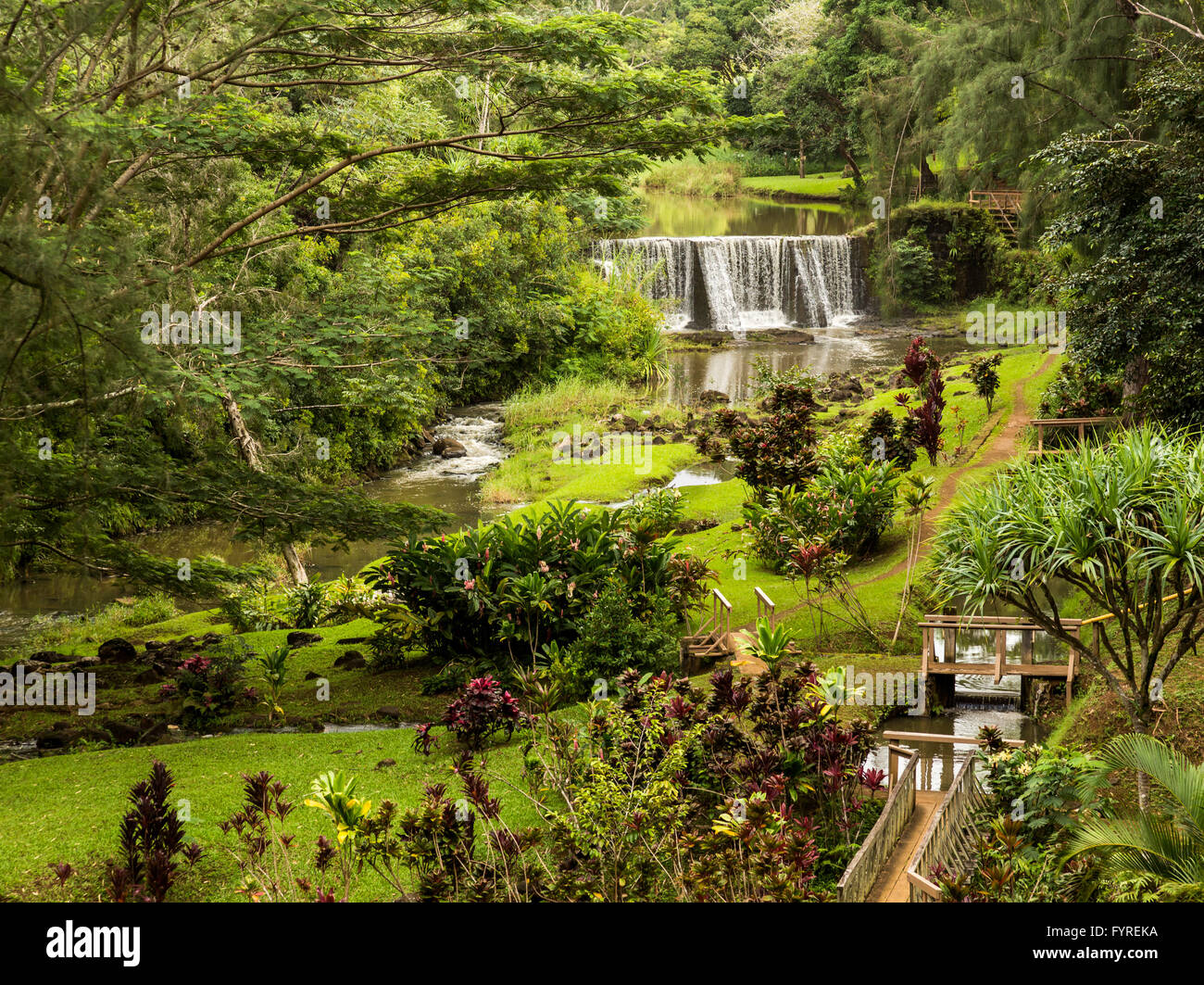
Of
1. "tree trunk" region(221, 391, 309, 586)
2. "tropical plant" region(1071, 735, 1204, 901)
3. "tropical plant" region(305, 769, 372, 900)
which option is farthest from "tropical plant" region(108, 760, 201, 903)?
"tree trunk" region(221, 391, 309, 586)

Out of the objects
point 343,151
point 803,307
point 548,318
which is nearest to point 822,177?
point 803,307

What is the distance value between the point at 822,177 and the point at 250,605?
44.6m

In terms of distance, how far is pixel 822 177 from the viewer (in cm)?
5062

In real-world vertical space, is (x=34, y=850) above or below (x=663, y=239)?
below

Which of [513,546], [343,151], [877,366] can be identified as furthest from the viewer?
[877,366]

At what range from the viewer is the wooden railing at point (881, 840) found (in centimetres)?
510

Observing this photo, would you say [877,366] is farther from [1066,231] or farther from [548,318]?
[1066,231]

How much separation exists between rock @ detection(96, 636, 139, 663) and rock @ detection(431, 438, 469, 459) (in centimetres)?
1125

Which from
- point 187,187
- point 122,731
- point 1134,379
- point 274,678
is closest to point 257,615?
point 122,731

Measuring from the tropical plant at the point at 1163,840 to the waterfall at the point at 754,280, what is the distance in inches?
1097

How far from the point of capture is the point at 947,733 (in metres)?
8.48

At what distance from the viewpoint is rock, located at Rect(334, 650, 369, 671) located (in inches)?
408

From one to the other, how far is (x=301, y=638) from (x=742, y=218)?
36232 millimetres

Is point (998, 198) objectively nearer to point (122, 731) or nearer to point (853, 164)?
point (853, 164)
